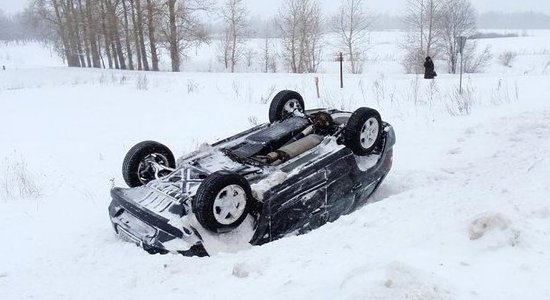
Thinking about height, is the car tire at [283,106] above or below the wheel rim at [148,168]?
above

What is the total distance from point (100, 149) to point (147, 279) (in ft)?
17.2

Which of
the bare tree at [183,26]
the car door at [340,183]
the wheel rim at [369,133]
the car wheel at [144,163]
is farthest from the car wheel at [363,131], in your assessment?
the bare tree at [183,26]

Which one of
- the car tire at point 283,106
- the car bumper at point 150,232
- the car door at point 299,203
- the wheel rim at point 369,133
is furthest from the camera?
the car tire at point 283,106

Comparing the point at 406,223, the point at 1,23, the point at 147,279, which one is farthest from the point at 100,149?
the point at 1,23

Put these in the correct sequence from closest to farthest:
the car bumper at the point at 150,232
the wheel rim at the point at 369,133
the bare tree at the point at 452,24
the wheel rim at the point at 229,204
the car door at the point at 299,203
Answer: the car bumper at the point at 150,232, the wheel rim at the point at 229,204, the car door at the point at 299,203, the wheel rim at the point at 369,133, the bare tree at the point at 452,24

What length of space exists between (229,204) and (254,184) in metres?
0.37

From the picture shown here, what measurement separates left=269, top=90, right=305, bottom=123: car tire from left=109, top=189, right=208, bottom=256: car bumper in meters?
2.49

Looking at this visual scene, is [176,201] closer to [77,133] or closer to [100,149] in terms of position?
[100,149]

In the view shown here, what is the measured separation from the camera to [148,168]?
5.11m

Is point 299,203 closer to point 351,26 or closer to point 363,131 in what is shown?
point 363,131

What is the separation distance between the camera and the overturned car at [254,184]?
3900 mm

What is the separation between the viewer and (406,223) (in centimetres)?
360

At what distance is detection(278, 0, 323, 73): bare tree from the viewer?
36.7m

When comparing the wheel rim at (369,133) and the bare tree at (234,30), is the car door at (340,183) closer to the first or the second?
the wheel rim at (369,133)
